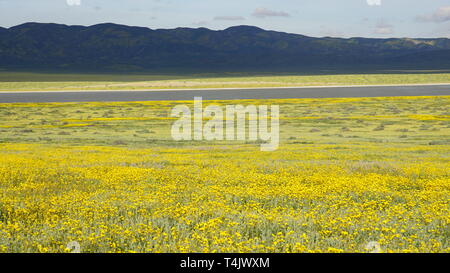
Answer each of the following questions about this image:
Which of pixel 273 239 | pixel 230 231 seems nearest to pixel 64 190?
pixel 230 231

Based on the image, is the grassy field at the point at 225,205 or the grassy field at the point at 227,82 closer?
the grassy field at the point at 225,205

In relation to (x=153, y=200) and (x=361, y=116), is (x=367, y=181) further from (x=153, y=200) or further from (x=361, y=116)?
(x=361, y=116)

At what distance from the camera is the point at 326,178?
1249 cm

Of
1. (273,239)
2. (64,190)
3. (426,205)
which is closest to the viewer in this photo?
(273,239)

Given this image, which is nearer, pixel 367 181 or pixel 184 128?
pixel 367 181

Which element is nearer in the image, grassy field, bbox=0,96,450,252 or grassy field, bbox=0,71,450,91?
grassy field, bbox=0,96,450,252

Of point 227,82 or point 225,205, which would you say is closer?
point 225,205
